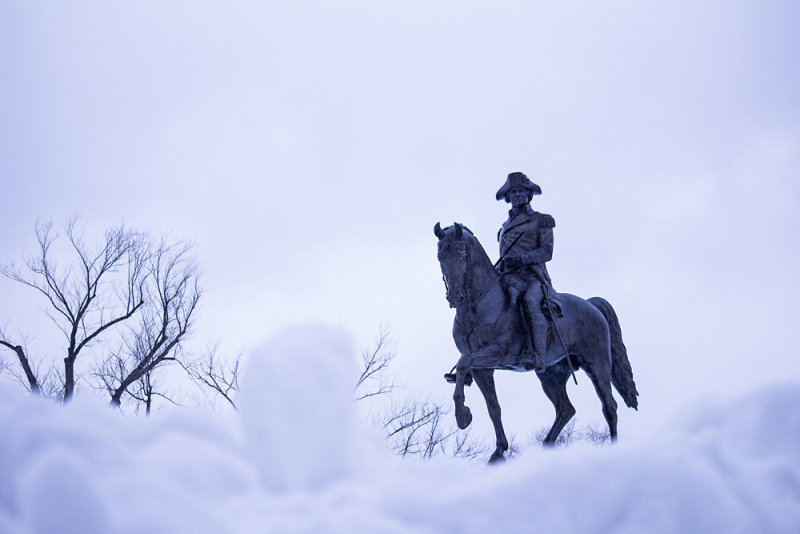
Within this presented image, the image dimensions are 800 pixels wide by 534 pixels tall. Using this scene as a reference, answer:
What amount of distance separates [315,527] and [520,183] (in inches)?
200

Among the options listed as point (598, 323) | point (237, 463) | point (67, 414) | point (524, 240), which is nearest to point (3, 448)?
point (67, 414)

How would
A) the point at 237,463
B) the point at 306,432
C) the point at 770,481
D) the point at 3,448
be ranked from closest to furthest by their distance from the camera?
1. the point at 3,448
2. the point at 770,481
3. the point at 237,463
4. the point at 306,432

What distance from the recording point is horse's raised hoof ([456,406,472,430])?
514 cm

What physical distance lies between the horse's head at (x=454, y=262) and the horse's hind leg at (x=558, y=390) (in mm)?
1490

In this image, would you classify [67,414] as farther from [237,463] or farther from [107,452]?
[237,463]

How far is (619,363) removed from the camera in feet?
21.9

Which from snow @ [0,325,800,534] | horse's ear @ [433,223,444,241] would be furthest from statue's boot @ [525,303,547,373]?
snow @ [0,325,800,534]

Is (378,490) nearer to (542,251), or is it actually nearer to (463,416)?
(463,416)

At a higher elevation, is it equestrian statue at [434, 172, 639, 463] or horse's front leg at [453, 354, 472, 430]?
equestrian statue at [434, 172, 639, 463]

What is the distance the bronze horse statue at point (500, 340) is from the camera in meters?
5.61

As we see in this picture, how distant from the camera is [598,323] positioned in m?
6.41

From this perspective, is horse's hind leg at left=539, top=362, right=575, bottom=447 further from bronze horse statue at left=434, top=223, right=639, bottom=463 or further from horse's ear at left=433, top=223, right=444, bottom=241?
horse's ear at left=433, top=223, right=444, bottom=241

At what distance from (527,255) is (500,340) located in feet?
2.97

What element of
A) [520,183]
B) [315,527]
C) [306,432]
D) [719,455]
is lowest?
[315,527]
